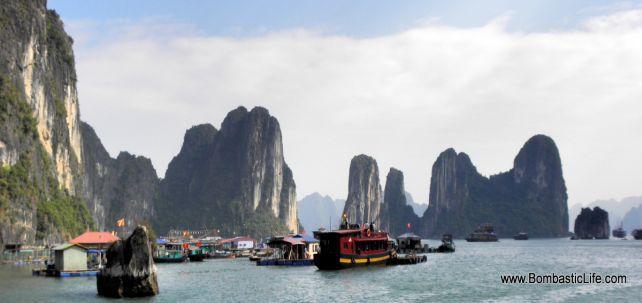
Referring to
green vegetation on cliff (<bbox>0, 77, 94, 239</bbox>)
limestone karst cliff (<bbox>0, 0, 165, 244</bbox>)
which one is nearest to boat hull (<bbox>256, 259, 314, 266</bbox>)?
limestone karst cliff (<bbox>0, 0, 165, 244</bbox>)

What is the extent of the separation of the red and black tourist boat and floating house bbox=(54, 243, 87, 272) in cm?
2565

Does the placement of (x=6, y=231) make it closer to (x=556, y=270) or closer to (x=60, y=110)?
(x=60, y=110)

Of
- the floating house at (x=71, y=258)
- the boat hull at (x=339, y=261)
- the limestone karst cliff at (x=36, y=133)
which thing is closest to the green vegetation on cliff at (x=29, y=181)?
the limestone karst cliff at (x=36, y=133)

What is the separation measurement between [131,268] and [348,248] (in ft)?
128

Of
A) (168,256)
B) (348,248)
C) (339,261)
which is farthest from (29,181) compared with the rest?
(339,261)

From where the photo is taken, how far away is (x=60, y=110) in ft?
535

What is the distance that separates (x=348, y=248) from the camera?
8456 cm

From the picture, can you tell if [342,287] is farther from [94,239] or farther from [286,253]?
[286,253]

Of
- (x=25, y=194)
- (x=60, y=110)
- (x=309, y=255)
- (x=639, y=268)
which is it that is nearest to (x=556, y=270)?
(x=639, y=268)

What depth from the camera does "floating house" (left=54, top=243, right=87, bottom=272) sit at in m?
73.2

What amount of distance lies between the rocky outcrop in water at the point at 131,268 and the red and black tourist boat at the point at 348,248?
3348cm

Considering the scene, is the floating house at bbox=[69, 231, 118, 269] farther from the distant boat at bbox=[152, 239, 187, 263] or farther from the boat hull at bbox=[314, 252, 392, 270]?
the boat hull at bbox=[314, 252, 392, 270]

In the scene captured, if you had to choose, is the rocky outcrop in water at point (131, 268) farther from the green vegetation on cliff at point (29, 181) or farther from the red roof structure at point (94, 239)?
the green vegetation on cliff at point (29, 181)

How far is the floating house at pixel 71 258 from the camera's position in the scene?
73188 mm
